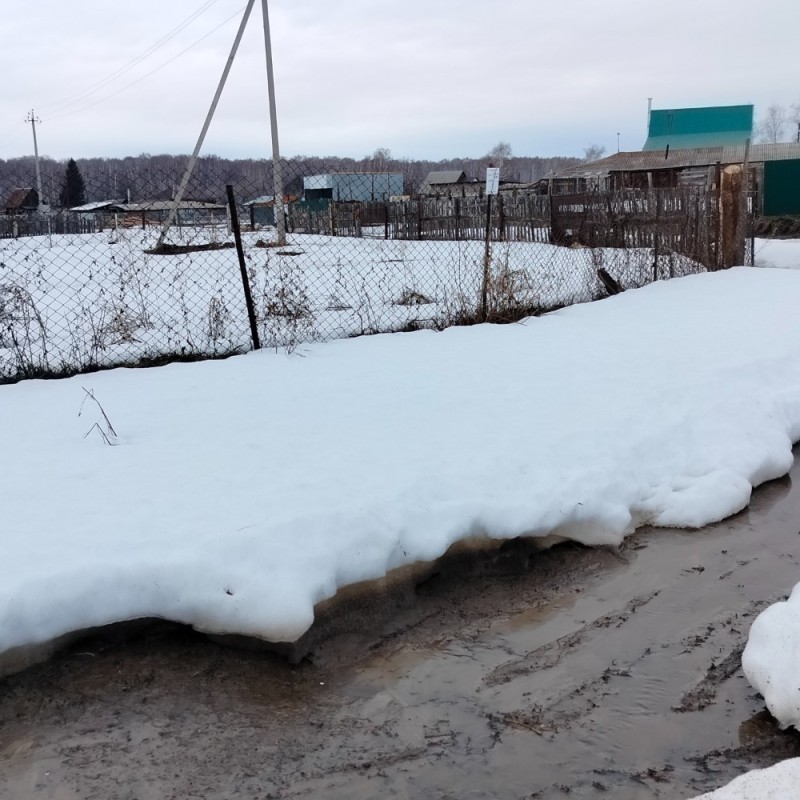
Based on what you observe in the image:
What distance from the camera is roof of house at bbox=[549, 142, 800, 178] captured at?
45.1 meters

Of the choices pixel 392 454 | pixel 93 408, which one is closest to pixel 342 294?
pixel 93 408

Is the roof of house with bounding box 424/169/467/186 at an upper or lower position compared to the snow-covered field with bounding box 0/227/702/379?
upper

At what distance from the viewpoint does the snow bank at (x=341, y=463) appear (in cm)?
304

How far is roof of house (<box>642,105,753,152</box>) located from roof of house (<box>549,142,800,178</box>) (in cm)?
83

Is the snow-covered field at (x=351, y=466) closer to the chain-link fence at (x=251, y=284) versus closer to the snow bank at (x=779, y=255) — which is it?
the chain-link fence at (x=251, y=284)

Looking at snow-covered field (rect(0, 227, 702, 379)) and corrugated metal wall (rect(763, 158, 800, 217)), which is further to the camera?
corrugated metal wall (rect(763, 158, 800, 217))

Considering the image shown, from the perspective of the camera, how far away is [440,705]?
2.70 m

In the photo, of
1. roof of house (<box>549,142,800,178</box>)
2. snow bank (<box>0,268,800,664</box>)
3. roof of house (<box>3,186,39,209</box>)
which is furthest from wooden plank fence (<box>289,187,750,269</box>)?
roof of house (<box>549,142,800,178</box>)

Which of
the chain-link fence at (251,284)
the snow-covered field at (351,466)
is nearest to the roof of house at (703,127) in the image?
the chain-link fence at (251,284)

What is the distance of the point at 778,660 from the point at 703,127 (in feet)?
172

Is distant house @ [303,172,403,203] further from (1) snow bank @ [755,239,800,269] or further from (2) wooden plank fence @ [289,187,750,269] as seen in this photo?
(1) snow bank @ [755,239,800,269]

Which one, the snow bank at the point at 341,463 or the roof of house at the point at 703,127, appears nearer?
the snow bank at the point at 341,463

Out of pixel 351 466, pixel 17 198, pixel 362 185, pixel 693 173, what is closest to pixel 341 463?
pixel 351 466

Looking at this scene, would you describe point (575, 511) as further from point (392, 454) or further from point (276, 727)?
point (276, 727)
